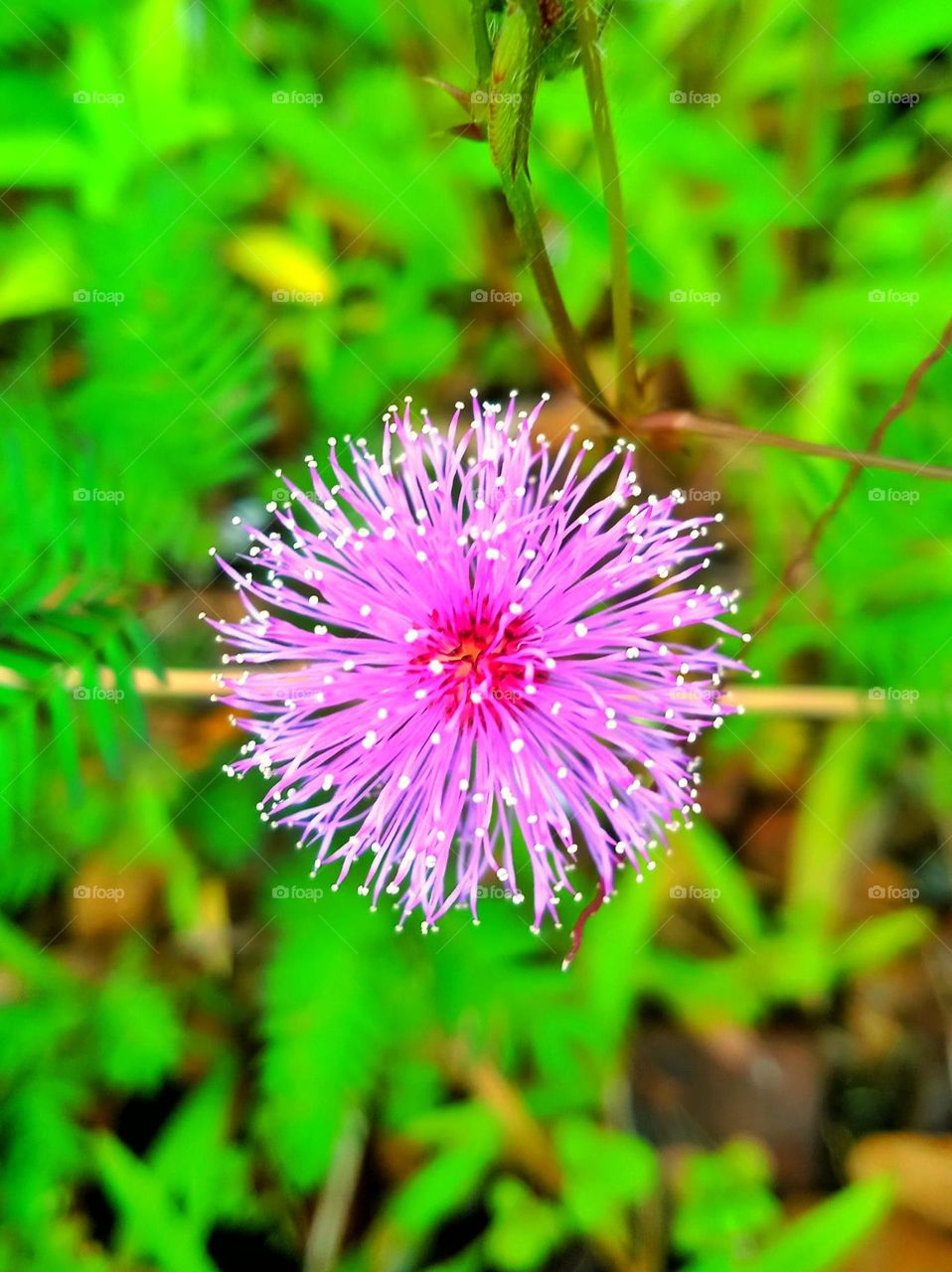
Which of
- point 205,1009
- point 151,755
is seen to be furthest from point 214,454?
point 205,1009

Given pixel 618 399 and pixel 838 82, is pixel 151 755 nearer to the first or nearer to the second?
pixel 618 399
